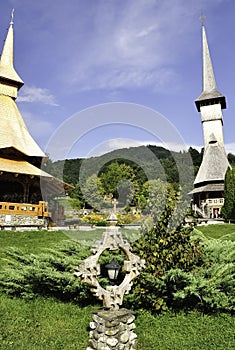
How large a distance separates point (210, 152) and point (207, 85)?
364 inches

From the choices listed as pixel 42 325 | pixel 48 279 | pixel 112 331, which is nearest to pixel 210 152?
pixel 48 279

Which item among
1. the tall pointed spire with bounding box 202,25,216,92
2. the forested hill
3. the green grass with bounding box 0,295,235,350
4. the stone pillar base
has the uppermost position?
the tall pointed spire with bounding box 202,25,216,92

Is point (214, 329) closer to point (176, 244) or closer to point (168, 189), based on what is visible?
point (176, 244)

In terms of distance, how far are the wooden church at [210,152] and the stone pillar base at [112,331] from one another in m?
23.0

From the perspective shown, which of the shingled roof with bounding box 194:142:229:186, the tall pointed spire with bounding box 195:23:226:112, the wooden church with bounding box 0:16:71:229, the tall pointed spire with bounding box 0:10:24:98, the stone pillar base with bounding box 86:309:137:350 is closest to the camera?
the stone pillar base with bounding box 86:309:137:350

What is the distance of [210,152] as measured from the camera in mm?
31500

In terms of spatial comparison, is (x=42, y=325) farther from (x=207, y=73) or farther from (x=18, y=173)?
(x=207, y=73)

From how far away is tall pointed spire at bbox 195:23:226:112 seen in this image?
34.3m

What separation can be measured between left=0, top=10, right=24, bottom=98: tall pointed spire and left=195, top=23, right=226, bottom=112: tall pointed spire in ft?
66.5

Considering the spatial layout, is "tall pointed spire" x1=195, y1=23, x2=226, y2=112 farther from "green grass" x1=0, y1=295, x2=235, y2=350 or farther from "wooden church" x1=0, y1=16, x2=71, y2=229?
"green grass" x1=0, y1=295, x2=235, y2=350

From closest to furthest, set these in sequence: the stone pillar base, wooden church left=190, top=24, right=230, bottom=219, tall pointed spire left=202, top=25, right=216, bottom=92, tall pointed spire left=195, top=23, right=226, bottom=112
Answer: the stone pillar base
wooden church left=190, top=24, right=230, bottom=219
tall pointed spire left=195, top=23, right=226, bottom=112
tall pointed spire left=202, top=25, right=216, bottom=92

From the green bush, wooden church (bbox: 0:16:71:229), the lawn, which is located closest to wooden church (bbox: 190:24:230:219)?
wooden church (bbox: 0:16:71:229)

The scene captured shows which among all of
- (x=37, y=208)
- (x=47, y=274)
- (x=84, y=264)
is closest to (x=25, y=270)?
(x=47, y=274)

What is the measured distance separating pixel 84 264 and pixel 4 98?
20.5 meters
